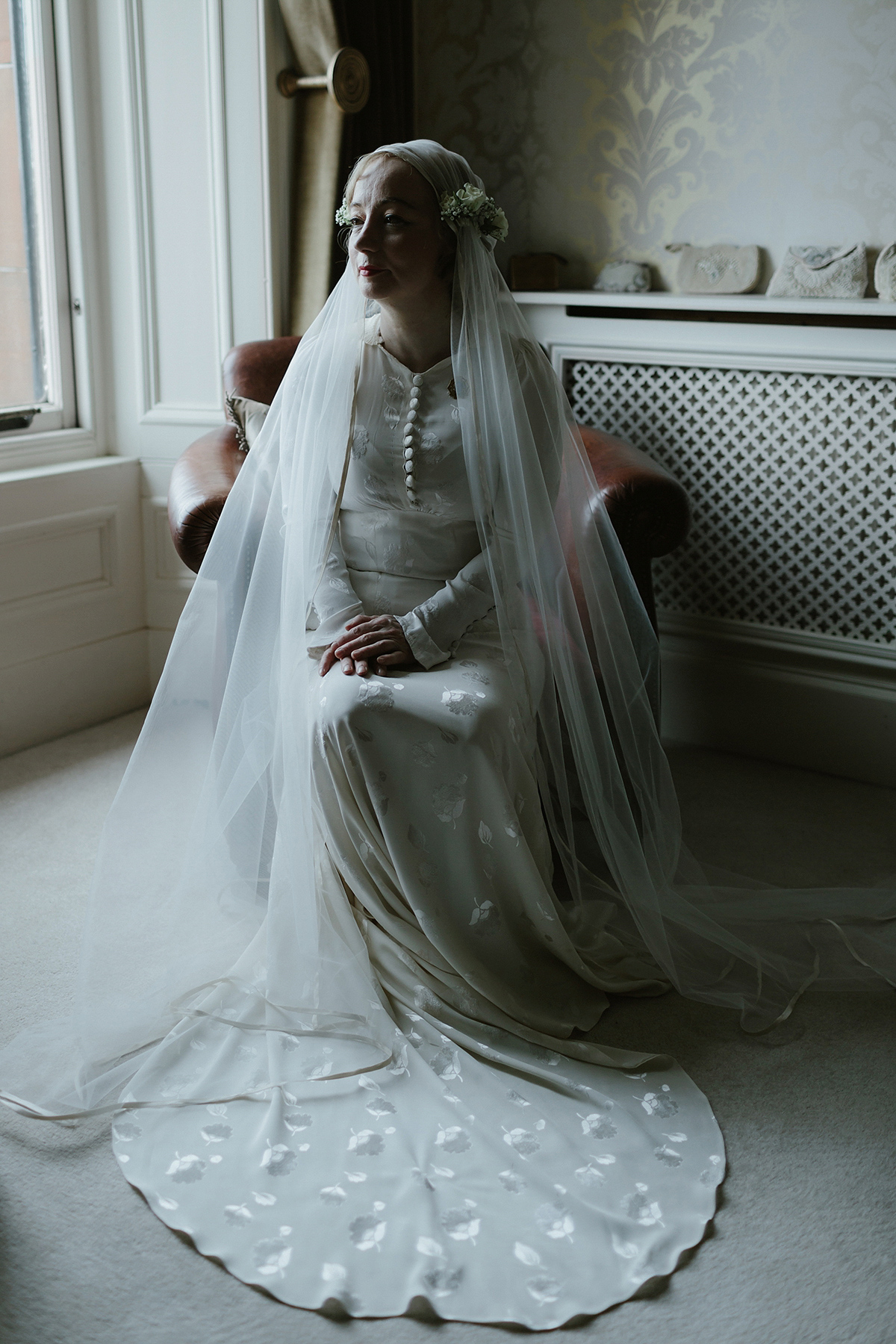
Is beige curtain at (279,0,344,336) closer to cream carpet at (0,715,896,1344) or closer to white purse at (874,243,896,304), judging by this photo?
white purse at (874,243,896,304)

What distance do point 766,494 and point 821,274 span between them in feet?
1.78

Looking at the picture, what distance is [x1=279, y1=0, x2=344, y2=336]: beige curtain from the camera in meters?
2.88

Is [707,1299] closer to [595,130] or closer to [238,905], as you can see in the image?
[238,905]

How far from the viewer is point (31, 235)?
10.1 feet

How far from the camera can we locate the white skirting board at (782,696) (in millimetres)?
2930

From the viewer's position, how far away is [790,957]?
211cm

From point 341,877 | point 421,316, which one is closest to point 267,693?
point 341,877

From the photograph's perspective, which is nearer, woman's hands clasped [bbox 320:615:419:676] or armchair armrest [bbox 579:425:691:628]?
woman's hands clasped [bbox 320:615:419:676]

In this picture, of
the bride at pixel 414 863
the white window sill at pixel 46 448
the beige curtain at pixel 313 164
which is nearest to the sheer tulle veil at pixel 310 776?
the bride at pixel 414 863

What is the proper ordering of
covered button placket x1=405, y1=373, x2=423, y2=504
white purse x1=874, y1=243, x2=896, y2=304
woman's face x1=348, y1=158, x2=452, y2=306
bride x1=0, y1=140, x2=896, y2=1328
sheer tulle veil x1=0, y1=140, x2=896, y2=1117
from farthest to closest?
white purse x1=874, y1=243, x2=896, y2=304 → covered button placket x1=405, y1=373, x2=423, y2=504 → woman's face x1=348, y1=158, x2=452, y2=306 → sheer tulle veil x1=0, y1=140, x2=896, y2=1117 → bride x1=0, y1=140, x2=896, y2=1328

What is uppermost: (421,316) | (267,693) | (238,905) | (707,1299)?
(421,316)

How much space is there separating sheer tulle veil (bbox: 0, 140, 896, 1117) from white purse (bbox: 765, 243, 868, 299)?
3.24ft

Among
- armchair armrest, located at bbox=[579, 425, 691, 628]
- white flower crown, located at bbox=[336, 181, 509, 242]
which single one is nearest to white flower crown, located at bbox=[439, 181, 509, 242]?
white flower crown, located at bbox=[336, 181, 509, 242]

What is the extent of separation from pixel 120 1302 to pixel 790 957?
1277 millimetres
